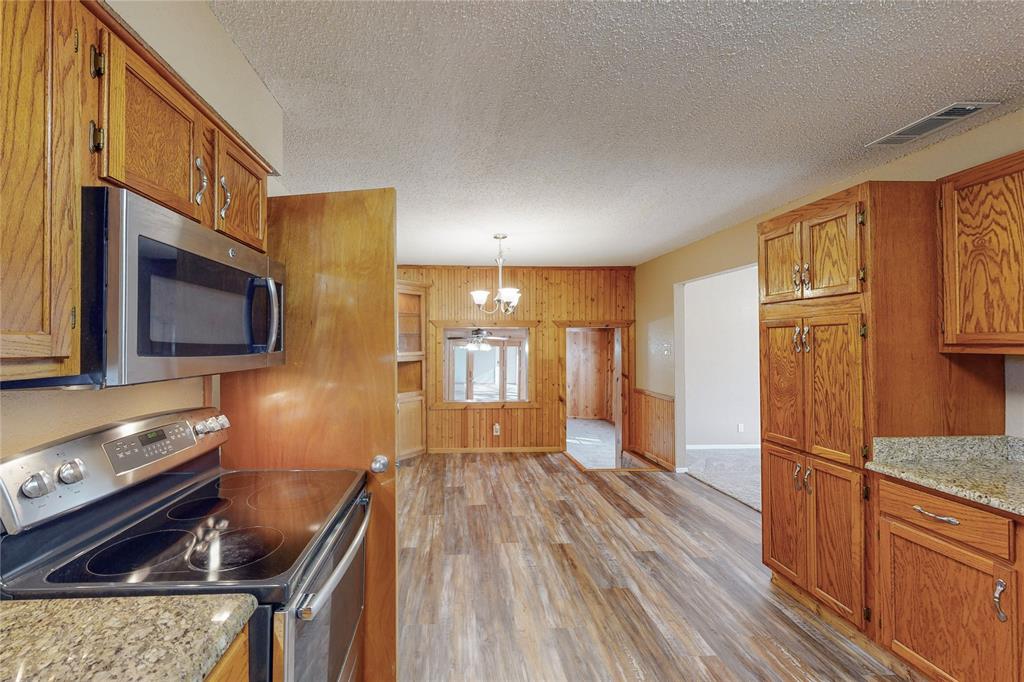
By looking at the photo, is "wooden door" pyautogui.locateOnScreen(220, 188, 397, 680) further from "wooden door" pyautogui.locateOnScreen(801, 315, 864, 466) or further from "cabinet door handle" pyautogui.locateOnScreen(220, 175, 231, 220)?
"wooden door" pyautogui.locateOnScreen(801, 315, 864, 466)

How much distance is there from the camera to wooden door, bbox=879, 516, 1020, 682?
1649 mm

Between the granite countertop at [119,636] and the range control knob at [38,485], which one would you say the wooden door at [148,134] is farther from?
the granite countertop at [119,636]

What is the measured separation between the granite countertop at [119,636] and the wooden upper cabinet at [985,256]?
2930mm

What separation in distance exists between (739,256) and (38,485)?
4.67m

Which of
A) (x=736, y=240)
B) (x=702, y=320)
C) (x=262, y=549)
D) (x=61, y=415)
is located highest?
(x=736, y=240)

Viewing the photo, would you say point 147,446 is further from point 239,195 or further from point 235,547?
point 239,195

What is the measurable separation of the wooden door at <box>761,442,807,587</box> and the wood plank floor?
19 centimetres

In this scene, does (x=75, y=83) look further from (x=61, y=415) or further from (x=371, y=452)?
(x=371, y=452)

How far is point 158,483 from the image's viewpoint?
4.73 feet

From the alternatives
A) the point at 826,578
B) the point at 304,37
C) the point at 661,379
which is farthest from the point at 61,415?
the point at 661,379

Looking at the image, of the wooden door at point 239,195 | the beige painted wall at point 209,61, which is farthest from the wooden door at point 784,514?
the beige painted wall at point 209,61

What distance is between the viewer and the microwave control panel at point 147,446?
1225 mm

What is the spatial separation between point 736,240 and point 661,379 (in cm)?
207

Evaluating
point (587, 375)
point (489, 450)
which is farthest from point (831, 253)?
point (587, 375)
